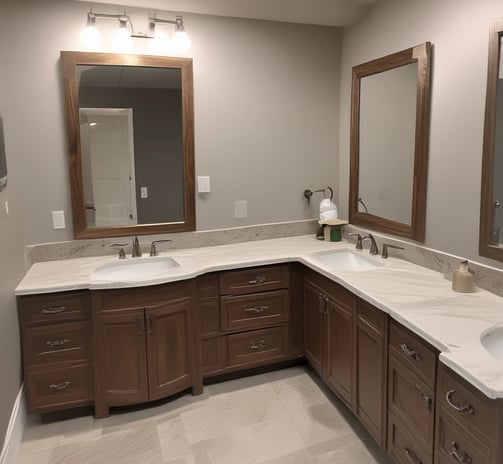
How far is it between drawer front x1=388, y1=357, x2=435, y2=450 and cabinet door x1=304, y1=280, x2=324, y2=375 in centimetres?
72

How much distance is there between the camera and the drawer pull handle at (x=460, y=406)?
144cm

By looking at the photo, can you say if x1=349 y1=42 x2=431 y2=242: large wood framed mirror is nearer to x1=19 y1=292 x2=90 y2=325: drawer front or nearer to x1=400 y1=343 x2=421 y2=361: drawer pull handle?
x1=400 y1=343 x2=421 y2=361: drawer pull handle

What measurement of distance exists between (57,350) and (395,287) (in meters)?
1.76

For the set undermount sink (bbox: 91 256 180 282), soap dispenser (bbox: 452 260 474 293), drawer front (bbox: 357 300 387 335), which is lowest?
drawer front (bbox: 357 300 387 335)

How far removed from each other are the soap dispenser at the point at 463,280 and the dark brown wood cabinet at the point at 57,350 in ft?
6.00

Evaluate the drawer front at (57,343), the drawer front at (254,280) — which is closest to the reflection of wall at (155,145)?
the drawer front at (254,280)

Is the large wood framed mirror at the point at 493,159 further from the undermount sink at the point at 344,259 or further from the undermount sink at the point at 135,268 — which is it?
the undermount sink at the point at 135,268

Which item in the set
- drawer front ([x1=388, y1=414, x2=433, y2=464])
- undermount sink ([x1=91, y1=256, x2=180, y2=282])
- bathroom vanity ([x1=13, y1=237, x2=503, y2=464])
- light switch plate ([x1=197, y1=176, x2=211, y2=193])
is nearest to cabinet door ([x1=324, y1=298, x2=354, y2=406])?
bathroom vanity ([x1=13, y1=237, x2=503, y2=464])

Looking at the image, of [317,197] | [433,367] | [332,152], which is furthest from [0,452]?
[332,152]

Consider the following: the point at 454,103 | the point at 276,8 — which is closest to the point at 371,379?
the point at 454,103

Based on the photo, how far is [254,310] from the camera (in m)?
→ 2.79

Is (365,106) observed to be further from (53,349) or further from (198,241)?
(53,349)

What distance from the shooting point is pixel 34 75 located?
2568mm

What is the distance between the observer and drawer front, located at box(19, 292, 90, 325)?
2.31 metres
